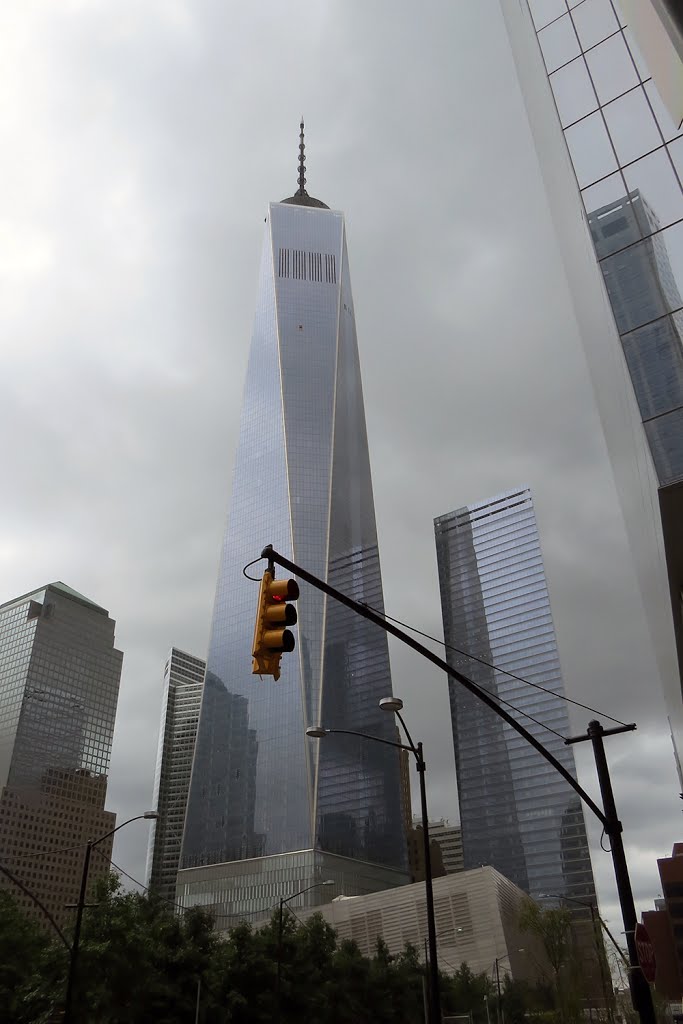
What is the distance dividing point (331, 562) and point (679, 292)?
502 ft

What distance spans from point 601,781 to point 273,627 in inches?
317

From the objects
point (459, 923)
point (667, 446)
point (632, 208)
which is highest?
point (632, 208)

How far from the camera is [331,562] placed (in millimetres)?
167375

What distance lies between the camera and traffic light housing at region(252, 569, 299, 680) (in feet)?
30.7

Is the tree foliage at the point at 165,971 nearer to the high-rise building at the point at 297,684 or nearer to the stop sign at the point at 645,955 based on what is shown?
the stop sign at the point at 645,955

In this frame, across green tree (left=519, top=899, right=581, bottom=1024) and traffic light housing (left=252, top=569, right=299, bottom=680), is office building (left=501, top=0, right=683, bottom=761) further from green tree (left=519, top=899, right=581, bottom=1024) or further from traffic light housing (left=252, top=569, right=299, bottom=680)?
green tree (left=519, top=899, right=581, bottom=1024)

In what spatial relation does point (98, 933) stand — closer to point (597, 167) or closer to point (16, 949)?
point (16, 949)

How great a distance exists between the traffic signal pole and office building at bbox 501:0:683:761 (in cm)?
482

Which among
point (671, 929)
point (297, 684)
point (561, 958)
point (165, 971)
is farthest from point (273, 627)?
point (297, 684)

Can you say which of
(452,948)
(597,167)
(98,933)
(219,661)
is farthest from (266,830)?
(597,167)

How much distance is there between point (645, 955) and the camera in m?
12.6

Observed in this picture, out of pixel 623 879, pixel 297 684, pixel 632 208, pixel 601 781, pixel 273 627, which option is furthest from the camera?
pixel 297 684

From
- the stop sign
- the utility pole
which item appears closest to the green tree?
the utility pole

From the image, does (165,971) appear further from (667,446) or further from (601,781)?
(667,446)
